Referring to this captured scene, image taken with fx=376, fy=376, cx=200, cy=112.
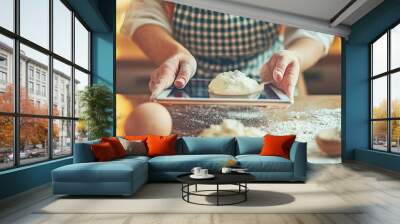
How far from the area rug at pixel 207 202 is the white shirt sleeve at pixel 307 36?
519 cm

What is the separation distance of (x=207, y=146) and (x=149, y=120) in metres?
2.80

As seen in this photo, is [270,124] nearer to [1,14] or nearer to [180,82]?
[180,82]

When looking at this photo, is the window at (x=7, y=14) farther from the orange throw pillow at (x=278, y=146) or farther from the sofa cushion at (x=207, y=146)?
the orange throw pillow at (x=278, y=146)

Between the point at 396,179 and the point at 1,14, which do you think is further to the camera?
the point at 396,179

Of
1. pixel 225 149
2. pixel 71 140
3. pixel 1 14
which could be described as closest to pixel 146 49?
pixel 71 140

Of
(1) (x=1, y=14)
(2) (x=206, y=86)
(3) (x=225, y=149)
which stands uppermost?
(1) (x=1, y=14)

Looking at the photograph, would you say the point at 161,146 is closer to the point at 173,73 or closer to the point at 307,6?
the point at 173,73

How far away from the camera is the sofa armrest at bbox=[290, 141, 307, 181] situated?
19.4 feet

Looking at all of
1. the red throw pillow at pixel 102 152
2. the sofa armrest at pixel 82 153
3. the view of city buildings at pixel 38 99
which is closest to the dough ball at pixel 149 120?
the view of city buildings at pixel 38 99

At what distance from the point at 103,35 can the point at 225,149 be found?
14.2 feet

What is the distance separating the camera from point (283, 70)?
9.56 m

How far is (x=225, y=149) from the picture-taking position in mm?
6809

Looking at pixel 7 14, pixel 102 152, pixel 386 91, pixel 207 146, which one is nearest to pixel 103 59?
pixel 207 146

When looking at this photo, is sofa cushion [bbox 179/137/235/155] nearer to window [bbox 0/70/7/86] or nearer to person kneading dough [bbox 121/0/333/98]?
person kneading dough [bbox 121/0/333/98]
